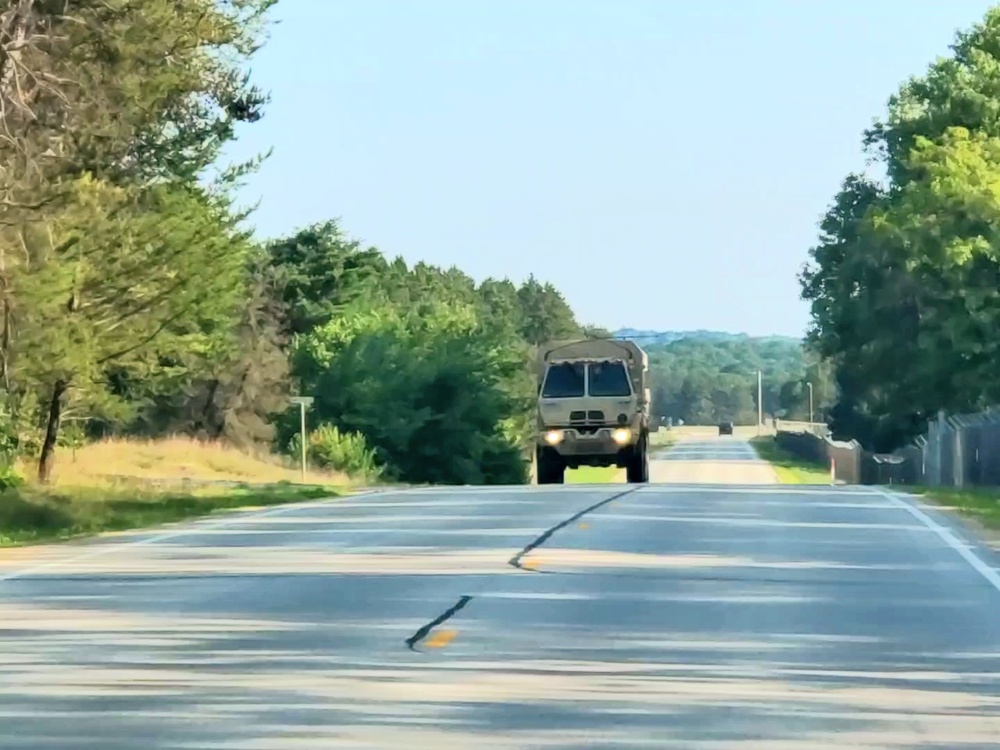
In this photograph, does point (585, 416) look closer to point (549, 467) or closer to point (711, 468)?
point (549, 467)

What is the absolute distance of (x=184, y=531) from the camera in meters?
26.5

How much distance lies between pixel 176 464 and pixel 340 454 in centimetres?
894

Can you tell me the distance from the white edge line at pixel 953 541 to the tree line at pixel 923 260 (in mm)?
24998

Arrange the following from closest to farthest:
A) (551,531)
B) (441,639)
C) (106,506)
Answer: (441,639) → (551,531) → (106,506)

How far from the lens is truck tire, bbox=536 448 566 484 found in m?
44.5

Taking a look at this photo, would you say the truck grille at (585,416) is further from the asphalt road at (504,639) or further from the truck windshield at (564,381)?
the asphalt road at (504,639)

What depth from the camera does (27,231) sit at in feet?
113

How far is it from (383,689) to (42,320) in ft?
86.5

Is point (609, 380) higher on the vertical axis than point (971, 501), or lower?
higher

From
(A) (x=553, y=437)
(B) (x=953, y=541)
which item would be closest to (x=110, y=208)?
(A) (x=553, y=437)

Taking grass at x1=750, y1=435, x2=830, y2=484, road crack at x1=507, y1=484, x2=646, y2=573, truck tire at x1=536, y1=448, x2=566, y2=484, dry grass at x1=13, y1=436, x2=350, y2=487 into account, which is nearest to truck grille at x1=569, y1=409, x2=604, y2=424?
truck tire at x1=536, y1=448, x2=566, y2=484

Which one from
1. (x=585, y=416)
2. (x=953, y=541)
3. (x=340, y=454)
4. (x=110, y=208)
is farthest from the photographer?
(x=340, y=454)

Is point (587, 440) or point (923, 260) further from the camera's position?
point (923, 260)

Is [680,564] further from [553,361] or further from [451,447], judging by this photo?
[451,447]
